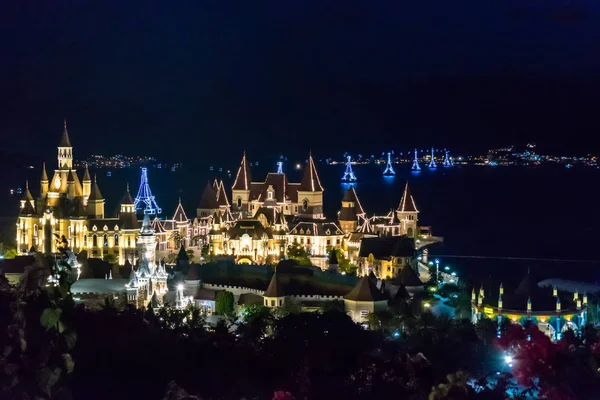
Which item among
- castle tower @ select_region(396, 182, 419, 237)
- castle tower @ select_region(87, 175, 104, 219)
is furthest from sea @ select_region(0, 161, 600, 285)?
castle tower @ select_region(87, 175, 104, 219)

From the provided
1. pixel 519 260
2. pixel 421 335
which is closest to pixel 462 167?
pixel 519 260

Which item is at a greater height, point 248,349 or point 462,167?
point 462,167

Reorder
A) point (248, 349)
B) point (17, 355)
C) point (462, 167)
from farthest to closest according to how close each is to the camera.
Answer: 1. point (462, 167)
2. point (248, 349)
3. point (17, 355)

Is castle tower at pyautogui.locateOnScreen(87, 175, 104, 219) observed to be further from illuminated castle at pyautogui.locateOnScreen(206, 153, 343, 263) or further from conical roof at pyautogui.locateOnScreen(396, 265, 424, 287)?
conical roof at pyautogui.locateOnScreen(396, 265, 424, 287)

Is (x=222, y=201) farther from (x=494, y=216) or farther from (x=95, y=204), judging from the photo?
(x=494, y=216)

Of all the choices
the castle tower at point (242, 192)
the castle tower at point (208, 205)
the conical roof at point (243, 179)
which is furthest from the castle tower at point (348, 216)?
the conical roof at point (243, 179)

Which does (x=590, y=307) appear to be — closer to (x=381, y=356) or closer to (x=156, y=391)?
(x=381, y=356)

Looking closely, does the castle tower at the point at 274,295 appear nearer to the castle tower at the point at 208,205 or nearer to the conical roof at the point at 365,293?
the conical roof at the point at 365,293

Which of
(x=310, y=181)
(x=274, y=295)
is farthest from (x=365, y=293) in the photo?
(x=310, y=181)
